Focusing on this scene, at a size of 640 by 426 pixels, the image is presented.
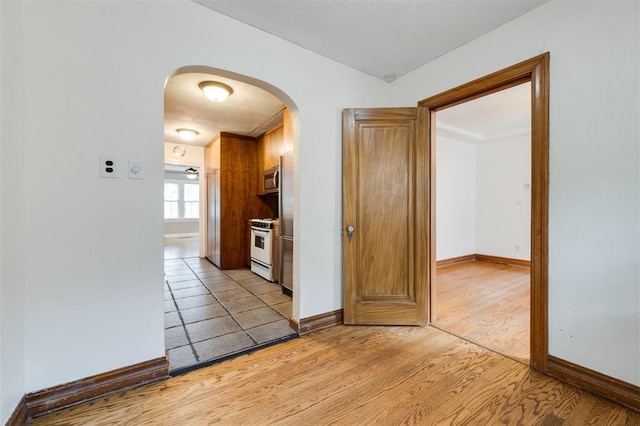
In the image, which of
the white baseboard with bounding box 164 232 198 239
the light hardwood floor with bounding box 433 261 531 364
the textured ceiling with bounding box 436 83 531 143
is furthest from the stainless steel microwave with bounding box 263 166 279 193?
the white baseboard with bounding box 164 232 198 239

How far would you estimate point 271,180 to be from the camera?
4266 millimetres

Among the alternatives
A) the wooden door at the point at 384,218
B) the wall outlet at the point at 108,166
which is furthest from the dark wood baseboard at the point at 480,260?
the wall outlet at the point at 108,166

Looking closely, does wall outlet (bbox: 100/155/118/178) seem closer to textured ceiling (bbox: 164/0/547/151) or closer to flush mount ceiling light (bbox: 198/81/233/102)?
textured ceiling (bbox: 164/0/547/151)

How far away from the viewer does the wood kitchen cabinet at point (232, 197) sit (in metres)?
4.56

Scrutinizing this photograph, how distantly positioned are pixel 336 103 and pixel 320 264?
4.88 ft

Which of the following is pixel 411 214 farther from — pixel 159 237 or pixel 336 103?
pixel 159 237

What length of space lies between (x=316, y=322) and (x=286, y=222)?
1372mm

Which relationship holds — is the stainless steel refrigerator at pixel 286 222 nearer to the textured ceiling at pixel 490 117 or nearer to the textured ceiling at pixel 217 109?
the textured ceiling at pixel 217 109

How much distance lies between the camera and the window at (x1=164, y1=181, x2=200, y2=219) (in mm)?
9812

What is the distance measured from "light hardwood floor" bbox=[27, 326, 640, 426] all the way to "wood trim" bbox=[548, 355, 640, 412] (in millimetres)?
46

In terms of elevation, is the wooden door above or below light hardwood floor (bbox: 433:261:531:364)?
above

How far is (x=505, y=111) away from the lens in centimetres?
377

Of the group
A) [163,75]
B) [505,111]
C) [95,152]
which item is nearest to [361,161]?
[163,75]

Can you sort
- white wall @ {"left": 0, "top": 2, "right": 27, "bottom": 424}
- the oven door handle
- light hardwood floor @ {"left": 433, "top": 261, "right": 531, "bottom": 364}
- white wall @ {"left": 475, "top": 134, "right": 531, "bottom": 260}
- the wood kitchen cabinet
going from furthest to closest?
1. white wall @ {"left": 475, "top": 134, "right": 531, "bottom": 260}
2. the wood kitchen cabinet
3. the oven door handle
4. light hardwood floor @ {"left": 433, "top": 261, "right": 531, "bottom": 364}
5. white wall @ {"left": 0, "top": 2, "right": 27, "bottom": 424}
